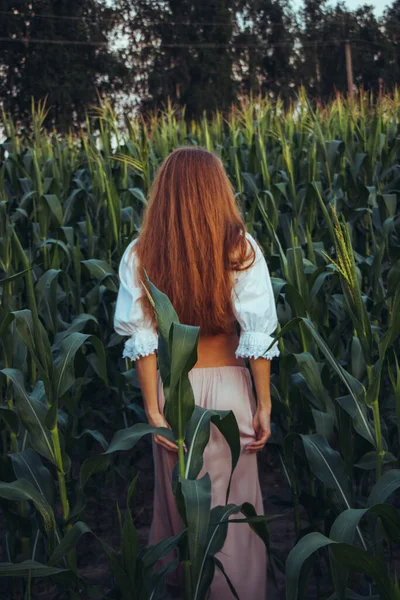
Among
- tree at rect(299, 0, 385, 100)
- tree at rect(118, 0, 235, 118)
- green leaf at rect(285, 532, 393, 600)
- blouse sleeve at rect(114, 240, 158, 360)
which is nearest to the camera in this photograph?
green leaf at rect(285, 532, 393, 600)

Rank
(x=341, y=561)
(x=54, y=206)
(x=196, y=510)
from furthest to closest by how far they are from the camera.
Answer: (x=54, y=206), (x=196, y=510), (x=341, y=561)

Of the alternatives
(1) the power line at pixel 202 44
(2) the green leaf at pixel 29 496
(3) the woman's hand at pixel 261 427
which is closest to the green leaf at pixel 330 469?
(3) the woman's hand at pixel 261 427

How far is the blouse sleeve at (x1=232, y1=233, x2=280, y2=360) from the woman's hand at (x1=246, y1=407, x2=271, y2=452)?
21cm

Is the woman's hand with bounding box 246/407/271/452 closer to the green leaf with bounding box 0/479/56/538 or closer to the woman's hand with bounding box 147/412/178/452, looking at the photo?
the woman's hand with bounding box 147/412/178/452

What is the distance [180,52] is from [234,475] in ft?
116

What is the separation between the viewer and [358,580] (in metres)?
3.06

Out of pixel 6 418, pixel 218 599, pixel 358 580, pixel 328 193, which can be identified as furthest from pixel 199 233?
pixel 328 193

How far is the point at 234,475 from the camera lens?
2.69 m

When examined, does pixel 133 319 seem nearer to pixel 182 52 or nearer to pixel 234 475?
pixel 234 475

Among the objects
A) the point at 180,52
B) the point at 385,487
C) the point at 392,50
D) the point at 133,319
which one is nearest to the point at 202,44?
the point at 180,52

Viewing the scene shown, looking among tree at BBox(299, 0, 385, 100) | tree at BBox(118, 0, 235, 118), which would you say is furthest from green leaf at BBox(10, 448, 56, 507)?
tree at BBox(299, 0, 385, 100)

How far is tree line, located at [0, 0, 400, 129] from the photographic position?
28969mm

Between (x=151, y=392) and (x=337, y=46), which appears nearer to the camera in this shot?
(x=151, y=392)

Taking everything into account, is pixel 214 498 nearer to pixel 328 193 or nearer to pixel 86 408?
pixel 86 408
